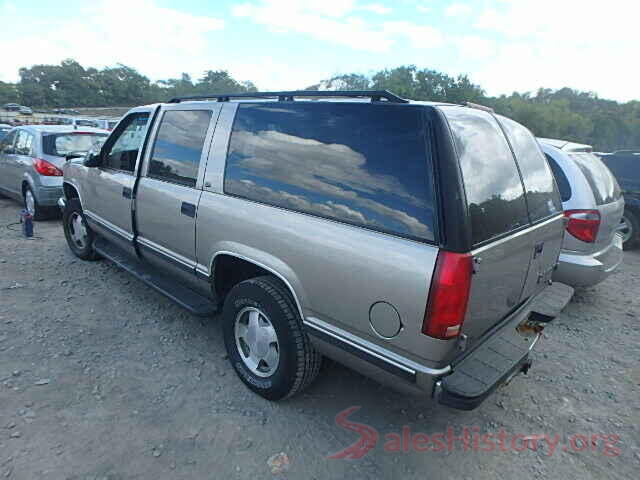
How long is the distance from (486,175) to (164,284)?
106 inches

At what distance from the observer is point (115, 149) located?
4.03 meters

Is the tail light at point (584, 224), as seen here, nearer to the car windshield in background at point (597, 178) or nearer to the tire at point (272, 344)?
the car windshield in background at point (597, 178)

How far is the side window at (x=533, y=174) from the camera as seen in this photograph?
2555 millimetres

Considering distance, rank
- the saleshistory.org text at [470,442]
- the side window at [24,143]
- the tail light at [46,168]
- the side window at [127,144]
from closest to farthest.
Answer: the saleshistory.org text at [470,442] < the side window at [127,144] < the tail light at [46,168] < the side window at [24,143]

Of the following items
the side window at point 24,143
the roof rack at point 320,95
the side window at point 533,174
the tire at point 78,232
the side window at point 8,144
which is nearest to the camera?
the roof rack at point 320,95

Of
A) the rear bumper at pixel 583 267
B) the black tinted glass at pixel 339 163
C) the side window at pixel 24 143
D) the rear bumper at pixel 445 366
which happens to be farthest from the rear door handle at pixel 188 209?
the side window at pixel 24 143

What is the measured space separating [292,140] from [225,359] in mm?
1851

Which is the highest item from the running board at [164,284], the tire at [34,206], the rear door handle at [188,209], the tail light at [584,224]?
the rear door handle at [188,209]

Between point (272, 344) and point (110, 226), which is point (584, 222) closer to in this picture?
point (272, 344)

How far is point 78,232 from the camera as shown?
5.05 metres

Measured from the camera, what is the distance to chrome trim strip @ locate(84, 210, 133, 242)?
3.84 m

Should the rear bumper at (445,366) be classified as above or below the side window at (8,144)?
below

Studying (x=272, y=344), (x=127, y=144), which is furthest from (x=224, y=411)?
(x=127, y=144)

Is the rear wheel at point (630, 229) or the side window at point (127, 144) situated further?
the rear wheel at point (630, 229)
